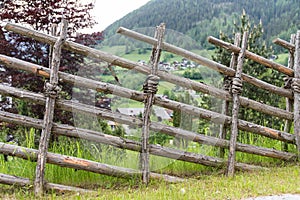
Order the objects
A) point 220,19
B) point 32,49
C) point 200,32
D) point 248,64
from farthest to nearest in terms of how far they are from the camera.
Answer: point 220,19, point 248,64, point 200,32, point 32,49

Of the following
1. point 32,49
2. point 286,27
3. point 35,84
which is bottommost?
point 35,84

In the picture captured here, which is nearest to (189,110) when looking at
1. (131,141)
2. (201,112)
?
(201,112)

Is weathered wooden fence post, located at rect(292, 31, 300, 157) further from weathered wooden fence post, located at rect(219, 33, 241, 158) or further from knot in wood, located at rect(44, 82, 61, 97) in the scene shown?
knot in wood, located at rect(44, 82, 61, 97)

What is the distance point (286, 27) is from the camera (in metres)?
19.8

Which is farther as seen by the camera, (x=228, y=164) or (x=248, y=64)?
(x=248, y=64)

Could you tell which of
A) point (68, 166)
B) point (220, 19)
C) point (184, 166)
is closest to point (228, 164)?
point (184, 166)

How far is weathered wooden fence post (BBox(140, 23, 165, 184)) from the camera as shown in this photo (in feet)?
13.8

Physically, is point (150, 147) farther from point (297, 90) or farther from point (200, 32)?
point (200, 32)

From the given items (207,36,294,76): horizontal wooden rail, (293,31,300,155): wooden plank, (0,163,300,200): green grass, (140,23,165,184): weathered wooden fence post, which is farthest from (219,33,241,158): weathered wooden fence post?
(140,23,165,184): weathered wooden fence post

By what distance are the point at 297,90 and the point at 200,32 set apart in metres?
4.41

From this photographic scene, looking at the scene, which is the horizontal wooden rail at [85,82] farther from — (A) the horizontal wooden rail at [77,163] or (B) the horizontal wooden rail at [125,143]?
(A) the horizontal wooden rail at [77,163]

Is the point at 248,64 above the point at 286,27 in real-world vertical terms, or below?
below

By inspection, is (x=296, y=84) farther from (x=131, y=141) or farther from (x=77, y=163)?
(x=77, y=163)

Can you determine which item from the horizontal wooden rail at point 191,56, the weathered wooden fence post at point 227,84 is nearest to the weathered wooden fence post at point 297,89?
the horizontal wooden rail at point 191,56
